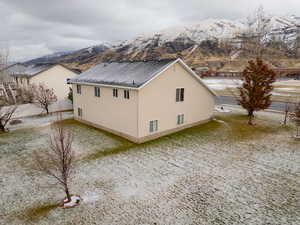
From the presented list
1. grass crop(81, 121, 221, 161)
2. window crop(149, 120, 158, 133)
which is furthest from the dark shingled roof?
grass crop(81, 121, 221, 161)

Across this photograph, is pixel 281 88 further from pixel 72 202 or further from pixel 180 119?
pixel 72 202

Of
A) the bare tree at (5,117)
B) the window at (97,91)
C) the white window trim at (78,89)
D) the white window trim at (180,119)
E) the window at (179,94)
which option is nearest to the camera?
the window at (179,94)

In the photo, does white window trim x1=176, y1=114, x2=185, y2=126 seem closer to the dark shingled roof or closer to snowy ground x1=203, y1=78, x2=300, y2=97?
the dark shingled roof

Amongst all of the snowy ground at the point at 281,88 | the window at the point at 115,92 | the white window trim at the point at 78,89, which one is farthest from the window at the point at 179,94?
the snowy ground at the point at 281,88

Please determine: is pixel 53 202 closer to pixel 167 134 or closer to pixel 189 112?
pixel 167 134

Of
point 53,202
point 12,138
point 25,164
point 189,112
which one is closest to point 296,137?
point 189,112

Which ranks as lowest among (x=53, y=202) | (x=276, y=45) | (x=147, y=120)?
(x=53, y=202)

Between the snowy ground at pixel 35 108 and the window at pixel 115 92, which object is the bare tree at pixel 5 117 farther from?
the window at pixel 115 92
